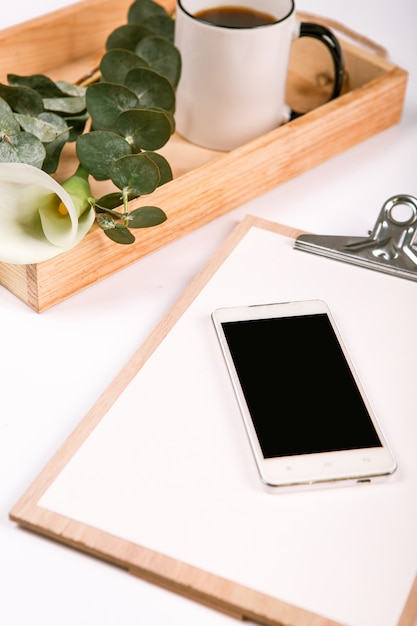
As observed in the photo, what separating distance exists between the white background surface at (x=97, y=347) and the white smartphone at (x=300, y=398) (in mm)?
69

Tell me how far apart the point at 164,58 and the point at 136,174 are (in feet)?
0.60

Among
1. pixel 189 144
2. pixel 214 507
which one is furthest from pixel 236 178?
pixel 214 507

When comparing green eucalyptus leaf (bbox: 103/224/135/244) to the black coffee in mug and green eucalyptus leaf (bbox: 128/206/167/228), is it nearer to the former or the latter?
green eucalyptus leaf (bbox: 128/206/167/228)

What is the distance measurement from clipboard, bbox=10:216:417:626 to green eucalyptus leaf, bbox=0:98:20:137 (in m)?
0.20

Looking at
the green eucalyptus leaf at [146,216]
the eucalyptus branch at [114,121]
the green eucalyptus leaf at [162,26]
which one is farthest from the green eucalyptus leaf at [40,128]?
the green eucalyptus leaf at [162,26]

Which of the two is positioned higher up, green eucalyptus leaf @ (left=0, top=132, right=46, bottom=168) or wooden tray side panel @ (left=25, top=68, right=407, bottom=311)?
green eucalyptus leaf @ (left=0, top=132, right=46, bottom=168)

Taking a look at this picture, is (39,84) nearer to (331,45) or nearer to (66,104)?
(66,104)

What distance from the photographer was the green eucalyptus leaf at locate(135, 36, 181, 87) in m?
0.79

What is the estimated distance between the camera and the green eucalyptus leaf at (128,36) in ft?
2.76

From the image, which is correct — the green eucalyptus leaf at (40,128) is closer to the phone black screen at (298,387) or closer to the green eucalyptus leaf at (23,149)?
the green eucalyptus leaf at (23,149)

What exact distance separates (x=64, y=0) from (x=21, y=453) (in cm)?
71

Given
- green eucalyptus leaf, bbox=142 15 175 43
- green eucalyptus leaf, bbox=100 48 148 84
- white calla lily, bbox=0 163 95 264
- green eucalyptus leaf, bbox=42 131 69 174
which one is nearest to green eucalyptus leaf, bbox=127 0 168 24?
green eucalyptus leaf, bbox=142 15 175 43

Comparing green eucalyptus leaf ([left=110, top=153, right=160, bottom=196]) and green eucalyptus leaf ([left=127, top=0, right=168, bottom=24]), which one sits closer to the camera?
green eucalyptus leaf ([left=110, top=153, right=160, bottom=196])

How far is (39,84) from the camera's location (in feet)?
2.58
